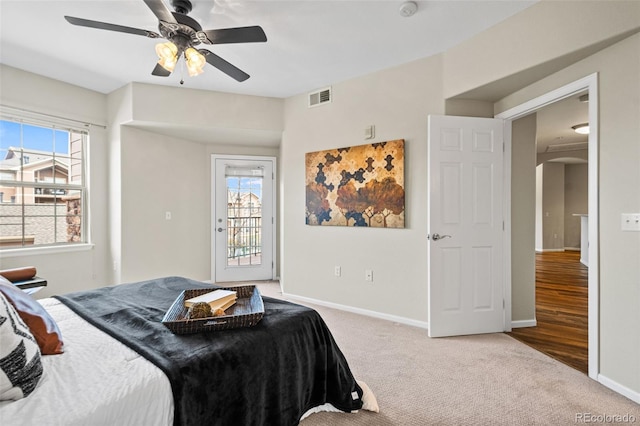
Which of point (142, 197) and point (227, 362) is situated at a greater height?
point (142, 197)

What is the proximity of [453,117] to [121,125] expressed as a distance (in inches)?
152

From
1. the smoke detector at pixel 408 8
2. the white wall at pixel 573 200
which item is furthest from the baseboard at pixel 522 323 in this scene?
the white wall at pixel 573 200

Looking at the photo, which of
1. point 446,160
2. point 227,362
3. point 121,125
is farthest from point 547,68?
point 121,125

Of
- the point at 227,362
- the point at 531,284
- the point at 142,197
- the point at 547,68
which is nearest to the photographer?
the point at 227,362

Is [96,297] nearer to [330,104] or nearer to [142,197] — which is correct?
[142,197]

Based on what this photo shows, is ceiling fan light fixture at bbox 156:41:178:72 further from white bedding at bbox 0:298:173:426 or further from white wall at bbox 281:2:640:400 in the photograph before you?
white wall at bbox 281:2:640:400

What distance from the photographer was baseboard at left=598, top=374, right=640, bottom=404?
1.90 metres

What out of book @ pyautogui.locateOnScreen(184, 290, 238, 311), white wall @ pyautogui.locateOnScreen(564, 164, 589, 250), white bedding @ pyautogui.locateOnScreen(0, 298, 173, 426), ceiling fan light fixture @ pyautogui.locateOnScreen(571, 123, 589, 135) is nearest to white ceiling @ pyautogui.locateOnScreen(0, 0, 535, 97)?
book @ pyautogui.locateOnScreen(184, 290, 238, 311)

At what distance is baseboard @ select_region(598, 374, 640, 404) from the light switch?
102 centimetres

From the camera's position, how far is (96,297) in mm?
1902

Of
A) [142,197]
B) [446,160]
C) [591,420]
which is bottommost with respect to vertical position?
[591,420]

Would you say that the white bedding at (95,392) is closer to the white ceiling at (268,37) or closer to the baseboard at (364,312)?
the white ceiling at (268,37)

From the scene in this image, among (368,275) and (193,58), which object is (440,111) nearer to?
(368,275)

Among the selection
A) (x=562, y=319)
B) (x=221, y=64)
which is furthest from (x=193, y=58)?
(x=562, y=319)
